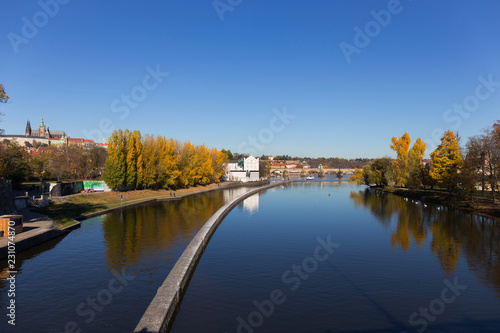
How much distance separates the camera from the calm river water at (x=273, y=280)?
1383 centimetres

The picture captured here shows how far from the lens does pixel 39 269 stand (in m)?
20.0

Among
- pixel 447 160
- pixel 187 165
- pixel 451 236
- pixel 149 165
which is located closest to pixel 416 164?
pixel 447 160

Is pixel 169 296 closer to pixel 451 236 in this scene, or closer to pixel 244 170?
pixel 451 236

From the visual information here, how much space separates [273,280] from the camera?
1867cm

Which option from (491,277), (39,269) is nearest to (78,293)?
(39,269)

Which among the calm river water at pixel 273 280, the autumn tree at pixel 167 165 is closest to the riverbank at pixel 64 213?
the calm river water at pixel 273 280

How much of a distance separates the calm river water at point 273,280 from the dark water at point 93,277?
0.24 ft

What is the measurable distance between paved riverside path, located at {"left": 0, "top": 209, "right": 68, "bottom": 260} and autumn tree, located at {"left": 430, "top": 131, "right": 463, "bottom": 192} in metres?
54.0

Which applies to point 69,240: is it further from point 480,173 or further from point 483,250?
point 480,173

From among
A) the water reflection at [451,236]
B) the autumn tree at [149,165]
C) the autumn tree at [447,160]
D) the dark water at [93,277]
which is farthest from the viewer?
the autumn tree at [149,165]

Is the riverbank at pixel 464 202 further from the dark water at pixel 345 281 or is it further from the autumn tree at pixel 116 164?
the autumn tree at pixel 116 164

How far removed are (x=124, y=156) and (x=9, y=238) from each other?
38023 millimetres

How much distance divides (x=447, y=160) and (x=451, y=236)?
27656mm

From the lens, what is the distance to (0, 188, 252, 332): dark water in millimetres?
13648
